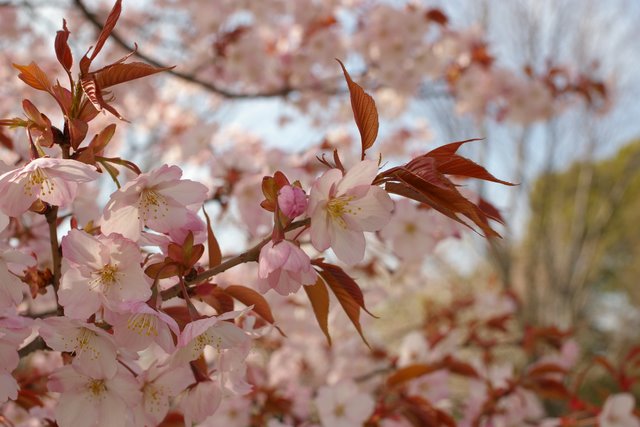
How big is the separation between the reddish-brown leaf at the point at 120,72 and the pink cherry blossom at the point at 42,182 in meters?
0.07

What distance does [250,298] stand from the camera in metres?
0.56

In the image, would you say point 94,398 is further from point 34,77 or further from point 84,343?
point 34,77

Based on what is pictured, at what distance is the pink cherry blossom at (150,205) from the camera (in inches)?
18.8

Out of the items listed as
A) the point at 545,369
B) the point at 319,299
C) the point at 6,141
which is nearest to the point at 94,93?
the point at 319,299

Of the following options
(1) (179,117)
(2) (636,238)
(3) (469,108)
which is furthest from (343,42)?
(2) (636,238)

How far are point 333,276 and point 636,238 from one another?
1073 centimetres

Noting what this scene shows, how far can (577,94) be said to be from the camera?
2734mm

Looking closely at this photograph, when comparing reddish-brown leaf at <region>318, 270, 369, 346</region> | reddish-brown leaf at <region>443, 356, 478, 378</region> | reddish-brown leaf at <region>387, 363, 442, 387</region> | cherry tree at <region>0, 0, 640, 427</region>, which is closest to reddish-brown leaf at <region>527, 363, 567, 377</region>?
cherry tree at <region>0, 0, 640, 427</region>

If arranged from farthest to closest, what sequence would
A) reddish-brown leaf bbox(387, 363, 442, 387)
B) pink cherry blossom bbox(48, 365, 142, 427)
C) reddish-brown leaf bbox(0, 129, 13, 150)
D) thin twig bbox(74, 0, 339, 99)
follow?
thin twig bbox(74, 0, 339, 99), reddish-brown leaf bbox(387, 363, 442, 387), reddish-brown leaf bbox(0, 129, 13, 150), pink cherry blossom bbox(48, 365, 142, 427)

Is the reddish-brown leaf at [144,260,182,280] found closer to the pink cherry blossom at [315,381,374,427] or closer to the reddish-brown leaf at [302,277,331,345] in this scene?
the reddish-brown leaf at [302,277,331,345]

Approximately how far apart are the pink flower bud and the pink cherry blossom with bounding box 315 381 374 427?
62 centimetres

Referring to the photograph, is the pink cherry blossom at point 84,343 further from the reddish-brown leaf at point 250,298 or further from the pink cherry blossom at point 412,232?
the pink cherry blossom at point 412,232

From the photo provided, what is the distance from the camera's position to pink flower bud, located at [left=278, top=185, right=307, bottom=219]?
453 millimetres

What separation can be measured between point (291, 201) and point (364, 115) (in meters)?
0.09
